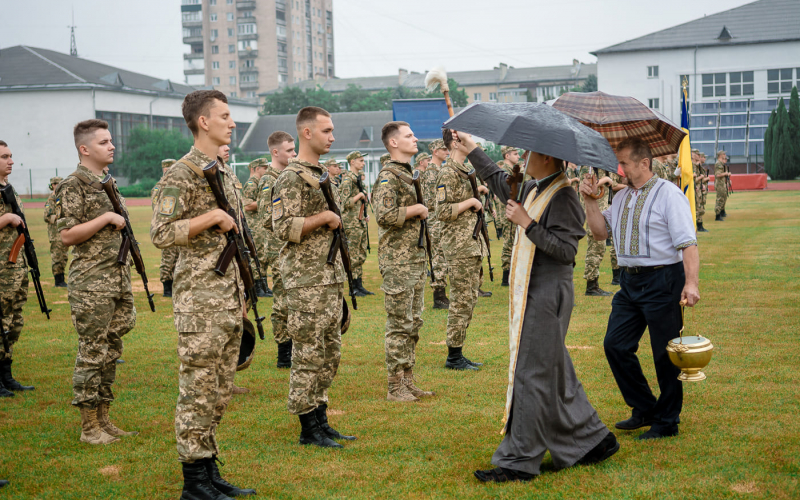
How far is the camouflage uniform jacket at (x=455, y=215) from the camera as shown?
7.89m

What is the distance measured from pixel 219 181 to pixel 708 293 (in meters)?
10.1

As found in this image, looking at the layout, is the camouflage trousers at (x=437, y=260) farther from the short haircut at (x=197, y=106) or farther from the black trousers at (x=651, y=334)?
the short haircut at (x=197, y=106)

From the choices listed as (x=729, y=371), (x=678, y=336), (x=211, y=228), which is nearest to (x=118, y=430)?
(x=211, y=228)

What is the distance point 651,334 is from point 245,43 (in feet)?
386

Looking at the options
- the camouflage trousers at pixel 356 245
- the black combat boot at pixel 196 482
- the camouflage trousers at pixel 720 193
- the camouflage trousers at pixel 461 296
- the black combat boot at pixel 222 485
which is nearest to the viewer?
the black combat boot at pixel 196 482

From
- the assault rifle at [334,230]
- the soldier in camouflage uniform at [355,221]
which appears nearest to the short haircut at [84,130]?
the assault rifle at [334,230]

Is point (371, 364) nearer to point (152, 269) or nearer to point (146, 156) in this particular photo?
point (152, 269)

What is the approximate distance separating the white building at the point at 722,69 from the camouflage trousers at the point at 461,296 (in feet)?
171

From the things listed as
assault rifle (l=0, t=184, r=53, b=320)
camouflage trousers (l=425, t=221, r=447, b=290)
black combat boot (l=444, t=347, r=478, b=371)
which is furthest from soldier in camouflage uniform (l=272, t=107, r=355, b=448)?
camouflage trousers (l=425, t=221, r=447, b=290)

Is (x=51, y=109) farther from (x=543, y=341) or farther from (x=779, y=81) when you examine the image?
(x=543, y=341)

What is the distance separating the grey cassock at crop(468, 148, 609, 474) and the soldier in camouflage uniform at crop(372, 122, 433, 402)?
196 centimetres

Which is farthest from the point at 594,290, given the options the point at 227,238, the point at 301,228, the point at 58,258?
the point at 58,258

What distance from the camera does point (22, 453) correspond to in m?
5.56

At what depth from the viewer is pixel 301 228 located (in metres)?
5.22
